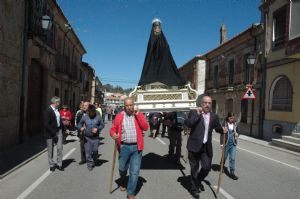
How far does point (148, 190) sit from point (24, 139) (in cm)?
851

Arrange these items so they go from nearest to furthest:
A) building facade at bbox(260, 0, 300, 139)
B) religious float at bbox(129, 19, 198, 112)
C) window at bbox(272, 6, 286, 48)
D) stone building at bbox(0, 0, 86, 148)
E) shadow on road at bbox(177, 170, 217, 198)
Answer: shadow on road at bbox(177, 170, 217, 198)
religious float at bbox(129, 19, 198, 112)
stone building at bbox(0, 0, 86, 148)
building facade at bbox(260, 0, 300, 139)
window at bbox(272, 6, 286, 48)

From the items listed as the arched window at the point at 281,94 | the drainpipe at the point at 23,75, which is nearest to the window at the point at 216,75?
the arched window at the point at 281,94

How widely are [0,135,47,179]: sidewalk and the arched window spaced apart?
11.8 meters

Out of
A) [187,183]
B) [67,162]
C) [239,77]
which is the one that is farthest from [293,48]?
[67,162]

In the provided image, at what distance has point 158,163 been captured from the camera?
8.92m

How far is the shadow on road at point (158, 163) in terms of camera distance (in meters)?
8.34

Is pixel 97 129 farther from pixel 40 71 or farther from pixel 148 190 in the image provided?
pixel 40 71

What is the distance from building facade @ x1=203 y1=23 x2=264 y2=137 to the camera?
66.1 feet

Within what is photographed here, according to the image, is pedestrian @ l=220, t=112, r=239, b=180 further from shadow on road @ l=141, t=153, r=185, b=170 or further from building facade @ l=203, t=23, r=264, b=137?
building facade @ l=203, t=23, r=264, b=137

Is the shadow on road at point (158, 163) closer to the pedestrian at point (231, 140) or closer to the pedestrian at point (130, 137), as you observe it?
the pedestrian at point (231, 140)

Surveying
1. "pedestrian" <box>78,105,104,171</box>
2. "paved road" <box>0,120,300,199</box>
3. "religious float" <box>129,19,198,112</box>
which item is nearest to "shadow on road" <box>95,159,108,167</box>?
"paved road" <box>0,120,300,199</box>

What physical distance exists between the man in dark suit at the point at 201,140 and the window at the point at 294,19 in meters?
10.4

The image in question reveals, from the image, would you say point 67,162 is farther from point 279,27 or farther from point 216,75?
point 216,75

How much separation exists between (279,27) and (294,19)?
3.37m
